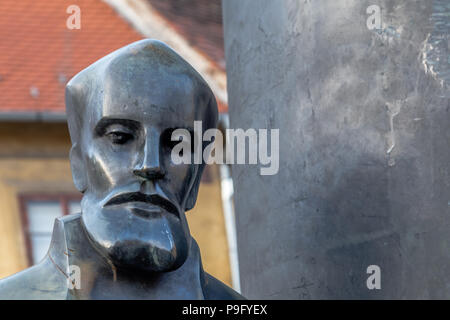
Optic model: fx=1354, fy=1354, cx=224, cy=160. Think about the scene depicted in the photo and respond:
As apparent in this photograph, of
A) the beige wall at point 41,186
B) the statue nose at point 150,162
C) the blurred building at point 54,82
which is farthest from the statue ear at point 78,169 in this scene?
the beige wall at point 41,186

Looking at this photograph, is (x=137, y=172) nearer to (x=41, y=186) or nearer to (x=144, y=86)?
(x=144, y=86)

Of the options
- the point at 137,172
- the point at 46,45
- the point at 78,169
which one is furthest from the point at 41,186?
the point at 137,172

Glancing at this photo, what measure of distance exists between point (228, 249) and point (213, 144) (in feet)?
35.3

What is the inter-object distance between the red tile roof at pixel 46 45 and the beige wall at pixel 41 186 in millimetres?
633

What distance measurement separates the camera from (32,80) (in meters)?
13.8

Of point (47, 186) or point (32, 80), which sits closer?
point (32, 80)

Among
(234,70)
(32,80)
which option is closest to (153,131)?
(234,70)

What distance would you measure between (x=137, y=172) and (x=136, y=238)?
0.58 ft

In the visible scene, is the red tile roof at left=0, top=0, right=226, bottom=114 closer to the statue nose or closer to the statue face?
the statue face

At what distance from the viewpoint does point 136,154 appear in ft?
12.1

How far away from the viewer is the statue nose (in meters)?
3.63

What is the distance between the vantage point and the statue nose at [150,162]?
3.63m

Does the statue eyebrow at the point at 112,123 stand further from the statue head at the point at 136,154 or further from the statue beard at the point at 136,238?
the statue beard at the point at 136,238
